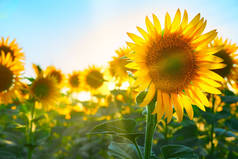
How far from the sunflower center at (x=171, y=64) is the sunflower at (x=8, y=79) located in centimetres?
251

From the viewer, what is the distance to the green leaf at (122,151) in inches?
60.6

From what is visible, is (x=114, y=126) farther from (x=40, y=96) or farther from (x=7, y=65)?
(x=7, y=65)

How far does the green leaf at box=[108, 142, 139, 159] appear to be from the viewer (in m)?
1.54

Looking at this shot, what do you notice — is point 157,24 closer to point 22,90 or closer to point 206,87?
point 206,87

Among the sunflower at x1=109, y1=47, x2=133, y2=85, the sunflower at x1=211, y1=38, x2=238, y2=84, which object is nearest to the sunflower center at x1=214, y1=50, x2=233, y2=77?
the sunflower at x1=211, y1=38, x2=238, y2=84

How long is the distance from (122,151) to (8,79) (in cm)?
243

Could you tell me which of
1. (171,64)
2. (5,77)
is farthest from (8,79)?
(171,64)

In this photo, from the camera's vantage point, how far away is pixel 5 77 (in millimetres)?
3111

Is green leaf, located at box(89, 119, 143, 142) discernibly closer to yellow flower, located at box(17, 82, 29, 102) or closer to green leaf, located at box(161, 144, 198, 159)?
green leaf, located at box(161, 144, 198, 159)

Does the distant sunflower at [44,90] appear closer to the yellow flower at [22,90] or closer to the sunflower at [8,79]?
the yellow flower at [22,90]

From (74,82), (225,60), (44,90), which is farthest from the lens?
(74,82)

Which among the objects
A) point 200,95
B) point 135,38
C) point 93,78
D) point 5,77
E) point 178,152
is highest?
point 93,78

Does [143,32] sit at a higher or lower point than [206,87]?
higher

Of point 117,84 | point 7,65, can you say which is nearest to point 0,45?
point 7,65
